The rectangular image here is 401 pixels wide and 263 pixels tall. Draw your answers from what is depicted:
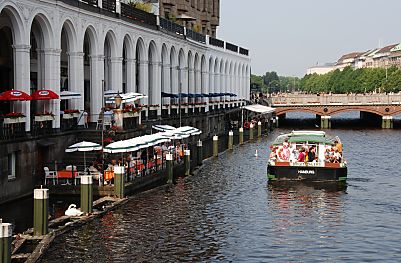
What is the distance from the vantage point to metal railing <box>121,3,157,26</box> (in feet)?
189

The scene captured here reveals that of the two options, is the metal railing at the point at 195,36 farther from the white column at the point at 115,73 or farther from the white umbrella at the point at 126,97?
the white umbrella at the point at 126,97

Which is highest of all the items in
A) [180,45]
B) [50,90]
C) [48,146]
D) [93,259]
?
[180,45]

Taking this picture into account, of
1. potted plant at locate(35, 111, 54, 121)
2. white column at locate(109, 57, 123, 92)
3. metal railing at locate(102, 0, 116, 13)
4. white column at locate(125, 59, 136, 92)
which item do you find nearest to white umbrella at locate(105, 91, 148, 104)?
white column at locate(109, 57, 123, 92)

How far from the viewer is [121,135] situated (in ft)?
153

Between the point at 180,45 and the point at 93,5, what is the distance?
2830cm

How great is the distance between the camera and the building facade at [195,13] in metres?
90.2

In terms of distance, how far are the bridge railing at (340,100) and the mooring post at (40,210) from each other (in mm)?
101212

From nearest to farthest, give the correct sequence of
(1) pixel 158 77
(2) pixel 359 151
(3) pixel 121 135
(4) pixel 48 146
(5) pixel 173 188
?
1. (4) pixel 48 146
2. (5) pixel 173 188
3. (3) pixel 121 135
4. (1) pixel 158 77
5. (2) pixel 359 151

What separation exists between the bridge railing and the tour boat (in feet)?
257

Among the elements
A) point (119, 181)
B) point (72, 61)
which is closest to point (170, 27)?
point (72, 61)

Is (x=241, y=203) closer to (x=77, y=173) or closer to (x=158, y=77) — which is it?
(x=77, y=173)

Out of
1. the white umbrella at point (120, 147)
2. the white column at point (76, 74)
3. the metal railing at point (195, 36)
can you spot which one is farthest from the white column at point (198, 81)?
the white umbrella at point (120, 147)

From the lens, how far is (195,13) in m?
105

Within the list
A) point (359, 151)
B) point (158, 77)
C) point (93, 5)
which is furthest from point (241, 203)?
point (359, 151)
